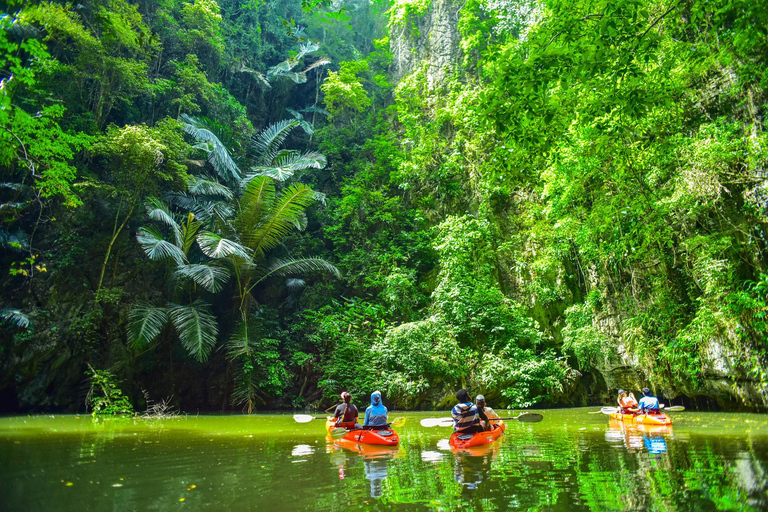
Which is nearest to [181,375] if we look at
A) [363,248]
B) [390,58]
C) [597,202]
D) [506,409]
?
[363,248]

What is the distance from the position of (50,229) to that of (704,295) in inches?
710

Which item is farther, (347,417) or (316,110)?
(316,110)

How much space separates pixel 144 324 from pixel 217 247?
9.33ft

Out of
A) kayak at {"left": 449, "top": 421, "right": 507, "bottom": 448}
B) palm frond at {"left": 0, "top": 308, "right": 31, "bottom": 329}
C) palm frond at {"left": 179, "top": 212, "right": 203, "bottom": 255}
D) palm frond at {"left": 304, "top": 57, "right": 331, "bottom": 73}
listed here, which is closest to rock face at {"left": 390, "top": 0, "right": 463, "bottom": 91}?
palm frond at {"left": 304, "top": 57, "right": 331, "bottom": 73}

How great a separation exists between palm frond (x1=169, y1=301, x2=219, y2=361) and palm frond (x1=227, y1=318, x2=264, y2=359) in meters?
0.72

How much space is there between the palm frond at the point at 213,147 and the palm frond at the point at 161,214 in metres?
2.49

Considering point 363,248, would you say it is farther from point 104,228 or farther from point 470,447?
point 470,447

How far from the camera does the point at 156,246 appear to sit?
13445 mm

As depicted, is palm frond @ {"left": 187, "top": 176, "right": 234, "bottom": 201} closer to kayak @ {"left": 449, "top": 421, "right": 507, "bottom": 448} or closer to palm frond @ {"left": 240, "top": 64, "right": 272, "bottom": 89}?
palm frond @ {"left": 240, "top": 64, "right": 272, "bottom": 89}

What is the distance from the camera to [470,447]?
6.96 m

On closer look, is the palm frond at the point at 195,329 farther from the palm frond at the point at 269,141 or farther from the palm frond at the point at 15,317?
the palm frond at the point at 269,141

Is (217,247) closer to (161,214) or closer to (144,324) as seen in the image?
(161,214)

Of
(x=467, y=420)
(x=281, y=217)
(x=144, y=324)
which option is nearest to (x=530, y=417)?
(x=467, y=420)

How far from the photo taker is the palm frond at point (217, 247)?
13695 millimetres
